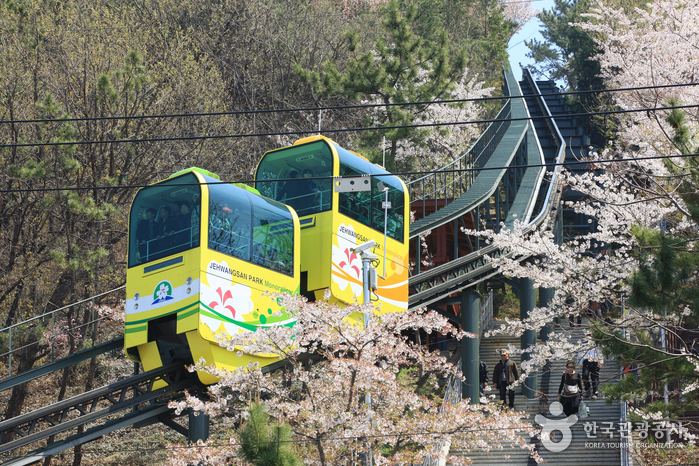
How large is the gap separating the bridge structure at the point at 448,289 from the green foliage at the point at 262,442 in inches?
151

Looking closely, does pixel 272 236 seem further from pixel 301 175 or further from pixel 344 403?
pixel 344 403

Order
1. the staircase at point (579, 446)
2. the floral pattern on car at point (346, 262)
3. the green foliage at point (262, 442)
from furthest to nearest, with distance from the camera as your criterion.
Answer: the staircase at point (579, 446) → the floral pattern on car at point (346, 262) → the green foliage at point (262, 442)

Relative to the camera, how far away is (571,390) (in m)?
14.1

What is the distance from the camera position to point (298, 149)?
610 inches

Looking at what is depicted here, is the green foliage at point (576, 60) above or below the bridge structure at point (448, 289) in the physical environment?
above

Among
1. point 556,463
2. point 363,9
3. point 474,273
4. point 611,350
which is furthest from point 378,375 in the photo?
point 363,9

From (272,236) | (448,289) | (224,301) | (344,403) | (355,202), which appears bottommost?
(344,403)

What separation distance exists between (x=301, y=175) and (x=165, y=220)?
146 inches

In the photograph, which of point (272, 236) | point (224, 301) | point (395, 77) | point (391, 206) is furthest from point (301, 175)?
point (395, 77)

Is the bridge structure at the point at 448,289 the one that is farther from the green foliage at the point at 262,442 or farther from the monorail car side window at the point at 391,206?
the green foliage at the point at 262,442

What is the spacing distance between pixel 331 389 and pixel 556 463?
5.68m

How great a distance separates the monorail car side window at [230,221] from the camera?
12.3 meters

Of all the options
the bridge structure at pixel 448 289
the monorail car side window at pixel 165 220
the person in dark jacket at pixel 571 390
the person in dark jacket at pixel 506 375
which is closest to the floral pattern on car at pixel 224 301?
the monorail car side window at pixel 165 220

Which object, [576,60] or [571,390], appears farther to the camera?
[576,60]
